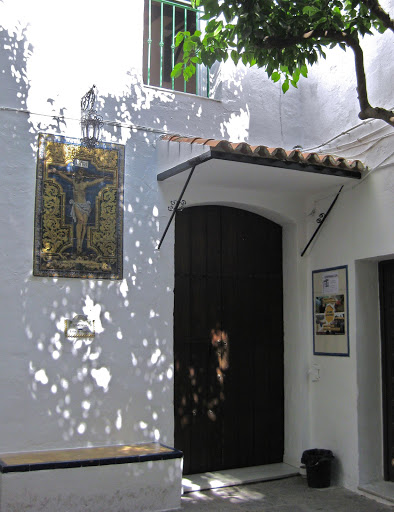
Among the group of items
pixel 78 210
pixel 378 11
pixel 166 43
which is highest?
pixel 166 43

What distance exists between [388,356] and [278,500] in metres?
1.88

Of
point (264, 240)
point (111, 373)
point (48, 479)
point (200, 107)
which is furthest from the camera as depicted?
point (264, 240)

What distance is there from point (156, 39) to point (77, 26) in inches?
45.7

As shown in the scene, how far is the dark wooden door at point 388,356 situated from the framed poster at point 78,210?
112 inches

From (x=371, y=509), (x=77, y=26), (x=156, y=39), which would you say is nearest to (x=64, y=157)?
(x=77, y=26)

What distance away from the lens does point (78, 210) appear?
6.20 metres

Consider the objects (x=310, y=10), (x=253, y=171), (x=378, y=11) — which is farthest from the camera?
(x=253, y=171)

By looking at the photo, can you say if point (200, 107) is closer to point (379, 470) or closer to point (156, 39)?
point (156, 39)

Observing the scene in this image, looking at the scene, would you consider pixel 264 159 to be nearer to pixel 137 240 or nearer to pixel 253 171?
pixel 253 171

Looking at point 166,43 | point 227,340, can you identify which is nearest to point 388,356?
point 227,340

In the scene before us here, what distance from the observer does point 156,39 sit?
287 inches

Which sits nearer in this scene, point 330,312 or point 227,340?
point 330,312

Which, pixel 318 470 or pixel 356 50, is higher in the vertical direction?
pixel 356 50

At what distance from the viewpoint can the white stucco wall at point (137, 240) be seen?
19.3 ft
